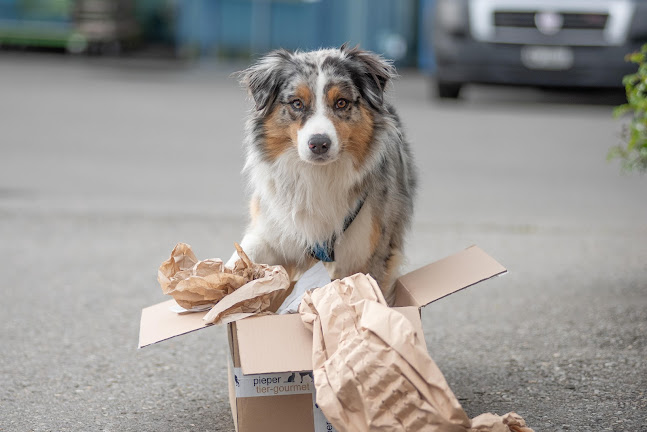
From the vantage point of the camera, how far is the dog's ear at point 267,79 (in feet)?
13.0

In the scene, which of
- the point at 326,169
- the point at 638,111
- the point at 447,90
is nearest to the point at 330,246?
the point at 326,169

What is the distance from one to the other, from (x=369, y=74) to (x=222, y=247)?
2.54 metres

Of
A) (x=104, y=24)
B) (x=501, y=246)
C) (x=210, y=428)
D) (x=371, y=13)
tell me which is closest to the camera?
(x=210, y=428)

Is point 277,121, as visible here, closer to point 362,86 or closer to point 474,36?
point 362,86

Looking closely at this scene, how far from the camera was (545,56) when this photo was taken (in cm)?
1154

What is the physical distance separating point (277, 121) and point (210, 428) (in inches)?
51.1

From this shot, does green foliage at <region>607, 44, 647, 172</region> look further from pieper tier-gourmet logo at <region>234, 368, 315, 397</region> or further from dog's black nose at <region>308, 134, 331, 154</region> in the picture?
pieper tier-gourmet logo at <region>234, 368, 315, 397</region>

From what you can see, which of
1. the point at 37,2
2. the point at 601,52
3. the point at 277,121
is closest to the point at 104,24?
the point at 37,2

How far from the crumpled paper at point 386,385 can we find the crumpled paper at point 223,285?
41cm

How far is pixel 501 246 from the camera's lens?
640cm

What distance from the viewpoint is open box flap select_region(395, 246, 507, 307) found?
11.6 feet

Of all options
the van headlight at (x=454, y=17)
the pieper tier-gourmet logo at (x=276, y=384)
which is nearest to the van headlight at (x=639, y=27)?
the van headlight at (x=454, y=17)

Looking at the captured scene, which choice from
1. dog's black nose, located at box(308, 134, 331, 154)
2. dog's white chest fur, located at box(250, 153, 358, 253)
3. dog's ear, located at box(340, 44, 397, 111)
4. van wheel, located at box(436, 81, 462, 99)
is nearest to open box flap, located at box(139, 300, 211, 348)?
dog's white chest fur, located at box(250, 153, 358, 253)

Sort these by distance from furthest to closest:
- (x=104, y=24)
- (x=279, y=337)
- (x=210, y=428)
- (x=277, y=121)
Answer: (x=104, y=24) < (x=277, y=121) < (x=210, y=428) < (x=279, y=337)
